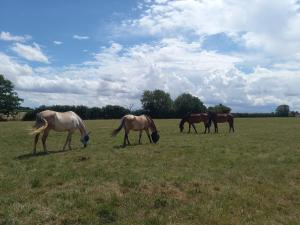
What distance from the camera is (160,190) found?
372 inches

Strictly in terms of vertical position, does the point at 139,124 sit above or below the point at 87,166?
above

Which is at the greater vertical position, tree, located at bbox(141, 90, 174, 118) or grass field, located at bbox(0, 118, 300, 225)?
tree, located at bbox(141, 90, 174, 118)

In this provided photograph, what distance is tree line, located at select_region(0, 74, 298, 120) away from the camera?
92188 millimetres

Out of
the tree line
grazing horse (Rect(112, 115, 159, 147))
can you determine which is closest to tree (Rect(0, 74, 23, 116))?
the tree line

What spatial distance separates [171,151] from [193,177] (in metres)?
5.87

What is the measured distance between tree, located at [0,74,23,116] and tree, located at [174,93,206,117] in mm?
50652

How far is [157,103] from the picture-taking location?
127750mm

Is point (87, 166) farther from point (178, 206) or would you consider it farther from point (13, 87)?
point (13, 87)

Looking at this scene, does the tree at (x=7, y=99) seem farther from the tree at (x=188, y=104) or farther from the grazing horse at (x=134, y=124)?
the grazing horse at (x=134, y=124)

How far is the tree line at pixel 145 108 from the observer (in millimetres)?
92188

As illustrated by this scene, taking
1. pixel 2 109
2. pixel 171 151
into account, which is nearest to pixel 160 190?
pixel 171 151

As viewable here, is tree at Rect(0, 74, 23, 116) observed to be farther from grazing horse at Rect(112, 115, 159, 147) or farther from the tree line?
grazing horse at Rect(112, 115, 159, 147)

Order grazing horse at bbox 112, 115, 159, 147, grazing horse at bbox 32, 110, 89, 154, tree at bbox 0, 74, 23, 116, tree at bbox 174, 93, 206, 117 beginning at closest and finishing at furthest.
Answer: grazing horse at bbox 32, 110, 89, 154
grazing horse at bbox 112, 115, 159, 147
tree at bbox 0, 74, 23, 116
tree at bbox 174, 93, 206, 117

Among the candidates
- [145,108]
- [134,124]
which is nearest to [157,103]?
[145,108]
